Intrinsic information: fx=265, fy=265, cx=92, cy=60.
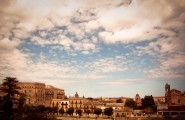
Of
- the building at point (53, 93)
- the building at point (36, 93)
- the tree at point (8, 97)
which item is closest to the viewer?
the tree at point (8, 97)

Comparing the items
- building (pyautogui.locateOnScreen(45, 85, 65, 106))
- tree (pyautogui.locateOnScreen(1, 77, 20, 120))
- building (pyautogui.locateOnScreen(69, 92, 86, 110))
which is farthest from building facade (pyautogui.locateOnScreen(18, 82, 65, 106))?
tree (pyautogui.locateOnScreen(1, 77, 20, 120))

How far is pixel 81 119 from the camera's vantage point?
50.4 metres

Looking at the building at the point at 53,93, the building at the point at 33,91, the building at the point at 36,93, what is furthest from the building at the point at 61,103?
the building at the point at 53,93

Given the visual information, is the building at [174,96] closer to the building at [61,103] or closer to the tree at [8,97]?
the building at [61,103]

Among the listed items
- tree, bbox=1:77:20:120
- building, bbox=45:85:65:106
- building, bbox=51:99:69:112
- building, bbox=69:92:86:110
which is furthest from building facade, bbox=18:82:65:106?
tree, bbox=1:77:20:120

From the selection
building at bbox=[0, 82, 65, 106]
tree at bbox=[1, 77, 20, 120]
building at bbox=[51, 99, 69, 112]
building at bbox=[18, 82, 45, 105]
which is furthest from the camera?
building at bbox=[18, 82, 45, 105]

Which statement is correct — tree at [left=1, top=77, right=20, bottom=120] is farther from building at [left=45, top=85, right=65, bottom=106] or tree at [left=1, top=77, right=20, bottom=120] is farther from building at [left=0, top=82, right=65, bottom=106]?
building at [left=45, top=85, right=65, bottom=106]

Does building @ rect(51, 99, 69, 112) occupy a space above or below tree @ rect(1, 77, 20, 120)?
below

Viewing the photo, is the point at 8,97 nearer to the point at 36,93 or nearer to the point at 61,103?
the point at 61,103

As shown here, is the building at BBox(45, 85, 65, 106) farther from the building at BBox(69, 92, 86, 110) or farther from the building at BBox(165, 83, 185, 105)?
the building at BBox(165, 83, 185, 105)

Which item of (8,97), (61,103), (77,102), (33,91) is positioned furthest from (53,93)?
(8,97)

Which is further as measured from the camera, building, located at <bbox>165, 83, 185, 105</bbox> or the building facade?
the building facade

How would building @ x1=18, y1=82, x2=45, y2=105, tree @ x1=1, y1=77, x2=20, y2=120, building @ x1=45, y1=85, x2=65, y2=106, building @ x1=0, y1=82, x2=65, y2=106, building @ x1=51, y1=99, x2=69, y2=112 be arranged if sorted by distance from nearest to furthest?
tree @ x1=1, y1=77, x2=20, y2=120 < building @ x1=51, y1=99, x2=69, y2=112 < building @ x1=0, y1=82, x2=65, y2=106 < building @ x1=18, y1=82, x2=45, y2=105 < building @ x1=45, y1=85, x2=65, y2=106

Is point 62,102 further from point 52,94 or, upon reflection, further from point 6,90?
point 6,90
